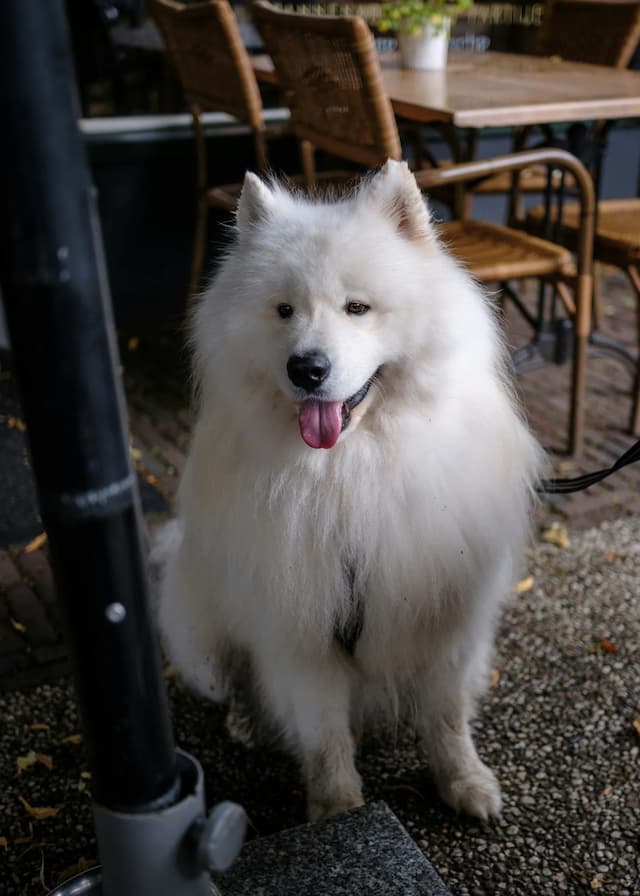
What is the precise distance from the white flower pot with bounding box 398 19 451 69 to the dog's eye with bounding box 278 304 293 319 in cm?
309

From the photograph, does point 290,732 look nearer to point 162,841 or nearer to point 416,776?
point 416,776

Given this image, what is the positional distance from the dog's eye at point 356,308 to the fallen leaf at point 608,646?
1.62m

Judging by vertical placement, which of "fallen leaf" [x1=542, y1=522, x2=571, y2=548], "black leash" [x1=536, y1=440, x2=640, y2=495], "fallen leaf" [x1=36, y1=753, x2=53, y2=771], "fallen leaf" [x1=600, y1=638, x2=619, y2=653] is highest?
"black leash" [x1=536, y1=440, x2=640, y2=495]

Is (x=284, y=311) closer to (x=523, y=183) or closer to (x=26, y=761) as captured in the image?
(x=26, y=761)

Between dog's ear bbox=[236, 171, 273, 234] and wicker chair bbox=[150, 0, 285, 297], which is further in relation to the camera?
wicker chair bbox=[150, 0, 285, 297]

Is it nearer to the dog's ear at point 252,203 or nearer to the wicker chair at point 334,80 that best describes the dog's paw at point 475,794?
the dog's ear at point 252,203

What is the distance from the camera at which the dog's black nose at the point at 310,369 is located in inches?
66.6

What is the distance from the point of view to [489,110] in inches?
129

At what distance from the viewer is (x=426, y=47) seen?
4.36 meters

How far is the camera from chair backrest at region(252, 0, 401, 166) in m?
3.11

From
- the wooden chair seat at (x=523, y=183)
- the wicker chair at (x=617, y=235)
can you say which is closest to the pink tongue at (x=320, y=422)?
the wicker chair at (x=617, y=235)

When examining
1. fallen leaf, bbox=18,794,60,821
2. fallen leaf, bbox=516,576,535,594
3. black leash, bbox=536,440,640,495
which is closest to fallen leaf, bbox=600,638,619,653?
fallen leaf, bbox=516,576,535,594

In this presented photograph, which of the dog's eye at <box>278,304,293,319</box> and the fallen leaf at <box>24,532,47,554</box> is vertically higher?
the dog's eye at <box>278,304,293,319</box>

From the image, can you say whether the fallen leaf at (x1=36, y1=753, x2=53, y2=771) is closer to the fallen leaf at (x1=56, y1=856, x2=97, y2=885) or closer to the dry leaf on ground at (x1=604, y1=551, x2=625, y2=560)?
the fallen leaf at (x1=56, y1=856, x2=97, y2=885)
